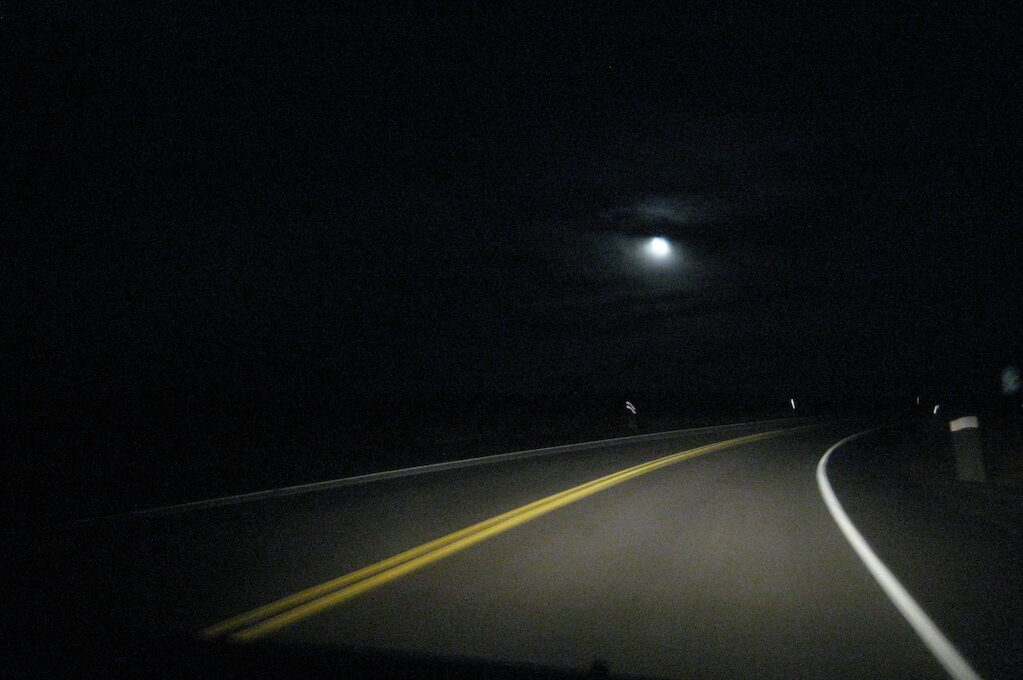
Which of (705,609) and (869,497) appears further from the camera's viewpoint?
(869,497)

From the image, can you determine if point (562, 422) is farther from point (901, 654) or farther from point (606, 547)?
point (901, 654)

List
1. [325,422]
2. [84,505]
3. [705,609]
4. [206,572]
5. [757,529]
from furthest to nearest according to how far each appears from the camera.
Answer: [325,422] → [84,505] → [757,529] → [206,572] → [705,609]

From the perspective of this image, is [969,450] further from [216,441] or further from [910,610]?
[216,441]

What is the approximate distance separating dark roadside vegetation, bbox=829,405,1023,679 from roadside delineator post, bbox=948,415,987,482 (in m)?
0.25

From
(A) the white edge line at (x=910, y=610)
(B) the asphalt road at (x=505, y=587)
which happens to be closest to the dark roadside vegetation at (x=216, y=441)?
(B) the asphalt road at (x=505, y=587)

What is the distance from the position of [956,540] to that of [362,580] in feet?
24.9

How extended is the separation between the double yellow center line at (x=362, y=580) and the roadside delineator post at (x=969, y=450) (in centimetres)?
924

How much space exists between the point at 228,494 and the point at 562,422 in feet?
117

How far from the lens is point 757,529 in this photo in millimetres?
10633

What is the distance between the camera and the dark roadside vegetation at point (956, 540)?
5.85 meters

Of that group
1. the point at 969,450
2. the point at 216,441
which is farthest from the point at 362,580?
the point at 216,441

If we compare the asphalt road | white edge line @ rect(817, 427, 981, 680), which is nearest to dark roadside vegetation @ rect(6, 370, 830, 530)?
the asphalt road

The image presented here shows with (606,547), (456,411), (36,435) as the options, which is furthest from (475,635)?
(456,411)

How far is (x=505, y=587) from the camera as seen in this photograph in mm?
7367
